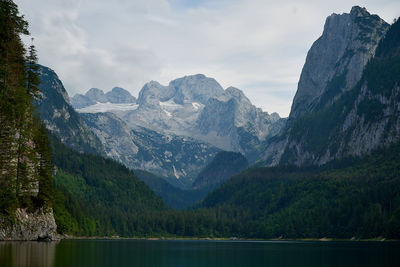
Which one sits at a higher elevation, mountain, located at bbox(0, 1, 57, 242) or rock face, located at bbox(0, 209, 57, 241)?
mountain, located at bbox(0, 1, 57, 242)

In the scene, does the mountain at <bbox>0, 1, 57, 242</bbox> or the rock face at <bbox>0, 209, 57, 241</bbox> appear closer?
the mountain at <bbox>0, 1, 57, 242</bbox>

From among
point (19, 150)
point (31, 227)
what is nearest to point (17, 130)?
point (19, 150)

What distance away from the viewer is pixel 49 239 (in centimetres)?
17250

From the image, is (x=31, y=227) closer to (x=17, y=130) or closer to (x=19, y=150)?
(x=19, y=150)

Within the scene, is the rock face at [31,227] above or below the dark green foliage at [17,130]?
below

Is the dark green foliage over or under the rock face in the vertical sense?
over

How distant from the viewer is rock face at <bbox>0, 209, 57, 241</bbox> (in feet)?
Result: 501

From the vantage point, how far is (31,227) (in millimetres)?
161125

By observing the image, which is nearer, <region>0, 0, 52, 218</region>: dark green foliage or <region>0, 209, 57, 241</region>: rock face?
<region>0, 0, 52, 218</region>: dark green foliage

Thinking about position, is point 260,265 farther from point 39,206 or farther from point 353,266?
point 39,206

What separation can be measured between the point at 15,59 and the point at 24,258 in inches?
3200

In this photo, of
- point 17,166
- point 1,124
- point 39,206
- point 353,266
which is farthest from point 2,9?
point 353,266

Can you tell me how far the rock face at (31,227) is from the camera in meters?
153

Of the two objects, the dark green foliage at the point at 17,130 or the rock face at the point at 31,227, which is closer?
the dark green foliage at the point at 17,130
